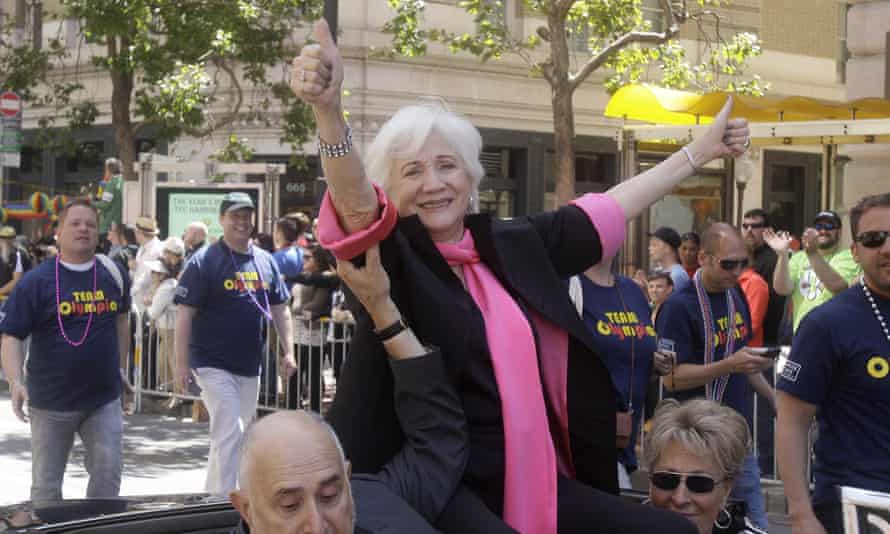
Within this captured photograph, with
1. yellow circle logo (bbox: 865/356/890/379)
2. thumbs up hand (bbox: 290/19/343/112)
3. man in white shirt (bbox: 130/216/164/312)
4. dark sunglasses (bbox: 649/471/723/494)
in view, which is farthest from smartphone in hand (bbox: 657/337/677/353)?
man in white shirt (bbox: 130/216/164/312)

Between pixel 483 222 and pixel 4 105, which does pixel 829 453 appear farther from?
pixel 4 105

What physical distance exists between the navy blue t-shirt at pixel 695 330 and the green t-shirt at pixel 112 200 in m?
13.4

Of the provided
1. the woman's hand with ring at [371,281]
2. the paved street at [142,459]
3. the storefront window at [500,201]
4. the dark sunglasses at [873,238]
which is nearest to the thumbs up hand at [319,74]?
the woman's hand with ring at [371,281]

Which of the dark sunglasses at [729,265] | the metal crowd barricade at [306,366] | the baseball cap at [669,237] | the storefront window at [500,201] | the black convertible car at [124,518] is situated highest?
the storefront window at [500,201]

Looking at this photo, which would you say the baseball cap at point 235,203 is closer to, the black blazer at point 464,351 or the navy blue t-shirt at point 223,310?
the navy blue t-shirt at point 223,310

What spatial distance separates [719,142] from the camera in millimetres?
3867

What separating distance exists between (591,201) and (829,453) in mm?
1335

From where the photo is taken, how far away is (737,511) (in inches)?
164

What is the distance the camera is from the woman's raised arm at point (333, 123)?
10.1 ft

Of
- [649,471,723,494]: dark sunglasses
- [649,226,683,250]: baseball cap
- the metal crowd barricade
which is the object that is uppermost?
[649,226,683,250]: baseball cap

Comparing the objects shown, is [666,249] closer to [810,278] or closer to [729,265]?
[810,278]

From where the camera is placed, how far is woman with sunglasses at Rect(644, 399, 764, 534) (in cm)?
406

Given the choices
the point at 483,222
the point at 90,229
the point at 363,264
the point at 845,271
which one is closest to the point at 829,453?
the point at 483,222

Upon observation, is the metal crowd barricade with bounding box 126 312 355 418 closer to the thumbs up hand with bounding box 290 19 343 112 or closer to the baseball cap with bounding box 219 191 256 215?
the baseball cap with bounding box 219 191 256 215
